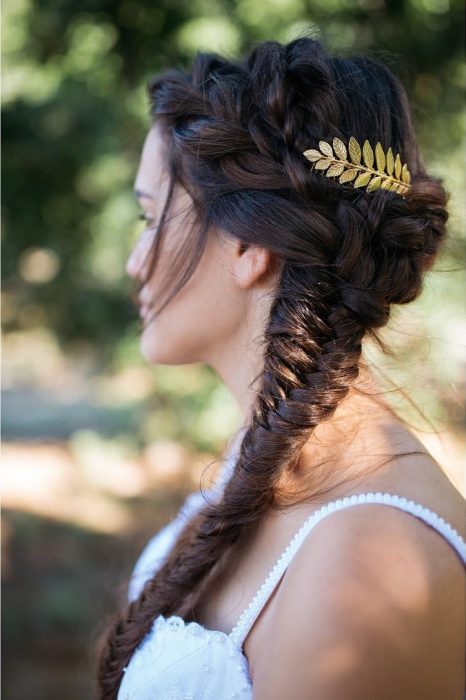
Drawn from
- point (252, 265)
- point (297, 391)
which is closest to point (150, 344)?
point (252, 265)

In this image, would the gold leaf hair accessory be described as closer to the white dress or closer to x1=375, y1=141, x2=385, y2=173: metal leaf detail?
x1=375, y1=141, x2=385, y2=173: metal leaf detail

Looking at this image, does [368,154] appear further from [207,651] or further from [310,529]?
[207,651]

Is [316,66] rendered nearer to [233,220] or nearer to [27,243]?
[233,220]

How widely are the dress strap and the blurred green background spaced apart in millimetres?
574

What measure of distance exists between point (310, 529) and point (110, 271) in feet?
8.98

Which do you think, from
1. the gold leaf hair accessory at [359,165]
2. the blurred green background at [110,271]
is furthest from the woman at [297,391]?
the blurred green background at [110,271]

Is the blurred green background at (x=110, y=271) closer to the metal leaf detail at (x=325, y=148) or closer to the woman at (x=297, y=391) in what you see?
the woman at (x=297, y=391)

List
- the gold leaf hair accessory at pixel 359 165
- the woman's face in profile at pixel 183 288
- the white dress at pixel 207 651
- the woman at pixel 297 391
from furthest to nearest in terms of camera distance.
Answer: the woman's face in profile at pixel 183 288, the gold leaf hair accessory at pixel 359 165, the white dress at pixel 207 651, the woman at pixel 297 391

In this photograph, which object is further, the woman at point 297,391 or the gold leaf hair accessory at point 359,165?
the gold leaf hair accessory at point 359,165

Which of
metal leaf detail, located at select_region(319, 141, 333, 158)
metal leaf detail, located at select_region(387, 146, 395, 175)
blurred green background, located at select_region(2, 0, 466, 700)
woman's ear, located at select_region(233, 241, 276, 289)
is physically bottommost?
blurred green background, located at select_region(2, 0, 466, 700)

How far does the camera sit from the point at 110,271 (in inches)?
147

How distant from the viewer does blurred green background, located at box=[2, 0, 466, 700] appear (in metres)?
2.81

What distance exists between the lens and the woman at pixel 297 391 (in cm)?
108

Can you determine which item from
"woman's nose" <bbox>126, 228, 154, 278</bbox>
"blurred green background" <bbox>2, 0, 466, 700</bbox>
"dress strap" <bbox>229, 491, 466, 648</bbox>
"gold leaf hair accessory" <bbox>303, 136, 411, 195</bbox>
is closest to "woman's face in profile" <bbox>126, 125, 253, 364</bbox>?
"woman's nose" <bbox>126, 228, 154, 278</bbox>
